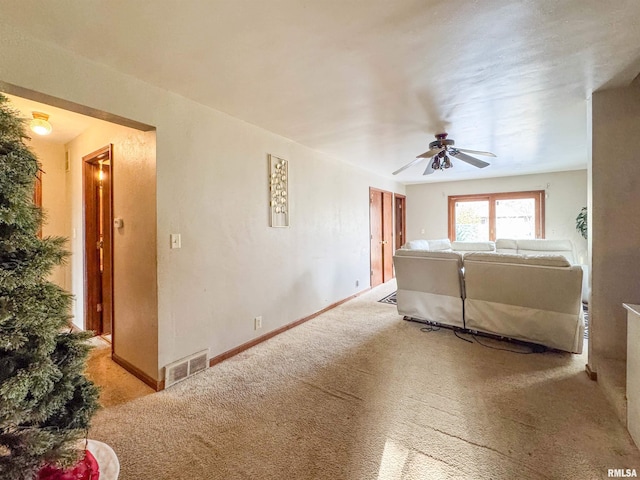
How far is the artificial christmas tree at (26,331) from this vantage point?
2.96 feet

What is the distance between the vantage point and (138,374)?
2383 mm

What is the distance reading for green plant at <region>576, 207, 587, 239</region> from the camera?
5421mm

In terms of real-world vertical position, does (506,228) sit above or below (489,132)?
below

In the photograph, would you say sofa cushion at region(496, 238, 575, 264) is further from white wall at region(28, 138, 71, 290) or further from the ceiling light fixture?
white wall at region(28, 138, 71, 290)

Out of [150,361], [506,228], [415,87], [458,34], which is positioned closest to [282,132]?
[415,87]

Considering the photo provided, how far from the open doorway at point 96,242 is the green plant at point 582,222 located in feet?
25.4

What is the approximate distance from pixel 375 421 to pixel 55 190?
14.3 feet

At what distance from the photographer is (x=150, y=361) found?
2.27 meters

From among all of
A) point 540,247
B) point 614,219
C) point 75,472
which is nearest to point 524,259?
point 614,219

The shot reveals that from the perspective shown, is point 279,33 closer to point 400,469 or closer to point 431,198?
point 400,469

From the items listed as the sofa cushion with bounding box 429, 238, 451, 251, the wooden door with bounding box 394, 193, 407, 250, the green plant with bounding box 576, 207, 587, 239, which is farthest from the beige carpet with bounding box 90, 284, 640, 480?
the wooden door with bounding box 394, 193, 407, 250

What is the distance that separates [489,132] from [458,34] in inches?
83.9

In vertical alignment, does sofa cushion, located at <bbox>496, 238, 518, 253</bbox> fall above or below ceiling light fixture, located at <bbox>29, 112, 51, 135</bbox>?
below

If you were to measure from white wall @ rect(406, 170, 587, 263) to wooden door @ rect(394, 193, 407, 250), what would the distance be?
0.11m
